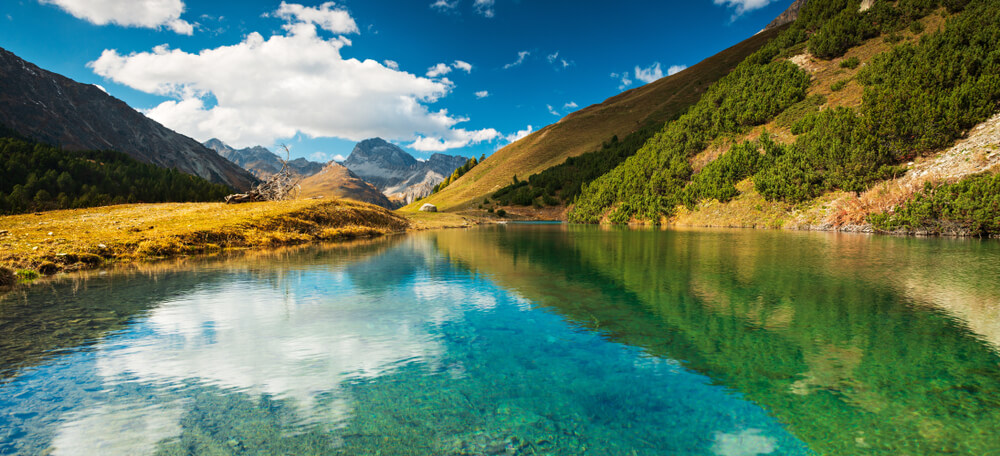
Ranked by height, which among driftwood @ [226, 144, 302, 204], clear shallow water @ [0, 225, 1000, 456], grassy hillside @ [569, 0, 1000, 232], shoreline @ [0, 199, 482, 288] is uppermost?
grassy hillside @ [569, 0, 1000, 232]

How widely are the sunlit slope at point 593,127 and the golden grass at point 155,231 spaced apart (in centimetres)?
9187

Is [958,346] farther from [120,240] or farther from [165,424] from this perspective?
[120,240]

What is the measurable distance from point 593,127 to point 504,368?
15814 cm

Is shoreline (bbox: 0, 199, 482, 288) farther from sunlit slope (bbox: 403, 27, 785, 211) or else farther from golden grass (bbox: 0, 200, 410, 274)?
sunlit slope (bbox: 403, 27, 785, 211)

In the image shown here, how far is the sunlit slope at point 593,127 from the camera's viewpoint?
5315 inches

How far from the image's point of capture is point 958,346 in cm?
698

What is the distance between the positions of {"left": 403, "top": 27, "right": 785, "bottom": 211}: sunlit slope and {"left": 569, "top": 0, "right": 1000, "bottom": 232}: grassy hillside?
160 feet

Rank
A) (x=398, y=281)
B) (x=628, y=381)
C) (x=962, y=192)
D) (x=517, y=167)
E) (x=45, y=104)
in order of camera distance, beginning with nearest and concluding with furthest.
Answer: (x=628, y=381), (x=398, y=281), (x=962, y=192), (x=517, y=167), (x=45, y=104)

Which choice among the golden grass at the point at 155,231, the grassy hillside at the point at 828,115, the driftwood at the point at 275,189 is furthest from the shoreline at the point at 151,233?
the grassy hillside at the point at 828,115

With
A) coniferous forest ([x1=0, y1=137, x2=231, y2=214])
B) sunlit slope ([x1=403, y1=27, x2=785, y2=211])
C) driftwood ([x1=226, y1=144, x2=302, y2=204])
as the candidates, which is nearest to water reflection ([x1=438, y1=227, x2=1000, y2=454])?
driftwood ([x1=226, y1=144, x2=302, y2=204])

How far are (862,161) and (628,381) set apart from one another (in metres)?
49.0

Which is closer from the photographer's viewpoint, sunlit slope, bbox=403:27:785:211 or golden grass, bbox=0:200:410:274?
golden grass, bbox=0:200:410:274

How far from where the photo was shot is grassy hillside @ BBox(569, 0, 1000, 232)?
38125mm

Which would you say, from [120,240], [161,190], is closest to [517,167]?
[161,190]
